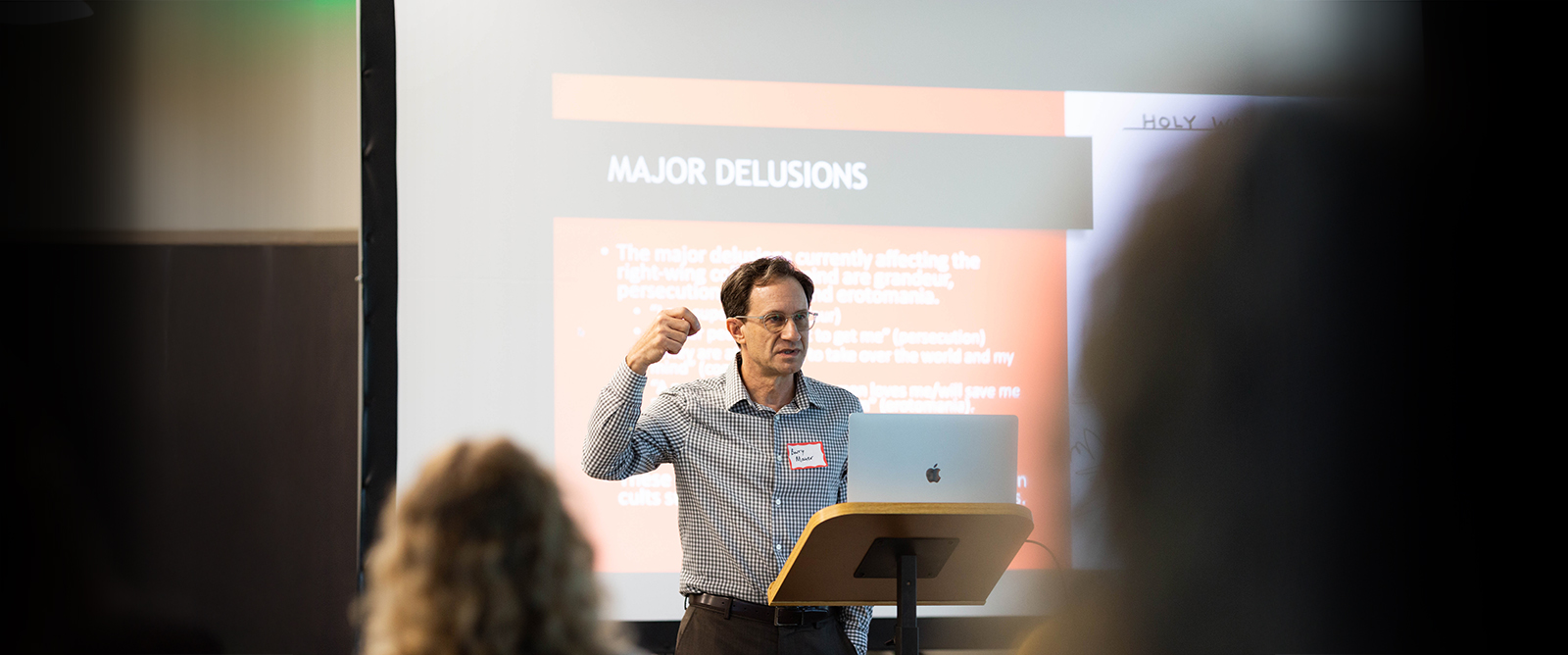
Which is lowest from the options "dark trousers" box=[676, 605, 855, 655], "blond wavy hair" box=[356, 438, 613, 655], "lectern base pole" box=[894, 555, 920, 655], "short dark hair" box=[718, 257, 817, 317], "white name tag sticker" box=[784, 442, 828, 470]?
"dark trousers" box=[676, 605, 855, 655]

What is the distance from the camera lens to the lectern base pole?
1890mm

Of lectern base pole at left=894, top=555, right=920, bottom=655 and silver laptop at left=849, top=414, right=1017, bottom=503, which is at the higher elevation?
silver laptop at left=849, top=414, right=1017, bottom=503

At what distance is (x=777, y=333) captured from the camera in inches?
94.4

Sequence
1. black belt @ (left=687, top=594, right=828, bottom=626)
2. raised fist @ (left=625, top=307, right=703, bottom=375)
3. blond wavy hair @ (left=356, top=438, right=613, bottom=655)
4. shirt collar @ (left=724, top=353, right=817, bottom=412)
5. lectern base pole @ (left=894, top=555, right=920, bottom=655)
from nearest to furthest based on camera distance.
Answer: blond wavy hair @ (left=356, top=438, right=613, bottom=655), lectern base pole @ (left=894, top=555, right=920, bottom=655), black belt @ (left=687, top=594, right=828, bottom=626), raised fist @ (left=625, top=307, right=703, bottom=375), shirt collar @ (left=724, top=353, right=817, bottom=412)

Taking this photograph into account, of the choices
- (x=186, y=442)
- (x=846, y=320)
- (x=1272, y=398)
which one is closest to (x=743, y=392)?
(x=846, y=320)

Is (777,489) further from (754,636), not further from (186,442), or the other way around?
(186,442)

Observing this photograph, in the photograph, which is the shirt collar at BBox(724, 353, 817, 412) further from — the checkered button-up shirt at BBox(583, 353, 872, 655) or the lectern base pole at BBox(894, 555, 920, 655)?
the lectern base pole at BBox(894, 555, 920, 655)

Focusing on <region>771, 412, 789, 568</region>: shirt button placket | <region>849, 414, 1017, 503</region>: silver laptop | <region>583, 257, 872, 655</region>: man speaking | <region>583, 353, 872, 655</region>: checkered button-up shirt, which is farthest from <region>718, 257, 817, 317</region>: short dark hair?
<region>849, 414, 1017, 503</region>: silver laptop

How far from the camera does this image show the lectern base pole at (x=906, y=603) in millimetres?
1890

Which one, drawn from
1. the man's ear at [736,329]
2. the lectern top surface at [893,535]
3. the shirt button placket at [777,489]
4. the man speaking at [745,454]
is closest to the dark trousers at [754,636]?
the man speaking at [745,454]

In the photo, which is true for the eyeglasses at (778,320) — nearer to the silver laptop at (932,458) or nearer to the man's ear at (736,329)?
the man's ear at (736,329)

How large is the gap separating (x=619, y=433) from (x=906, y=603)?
79cm

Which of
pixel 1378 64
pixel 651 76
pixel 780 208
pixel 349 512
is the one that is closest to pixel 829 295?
pixel 780 208

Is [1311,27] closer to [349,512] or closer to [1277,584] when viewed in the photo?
[1277,584]
